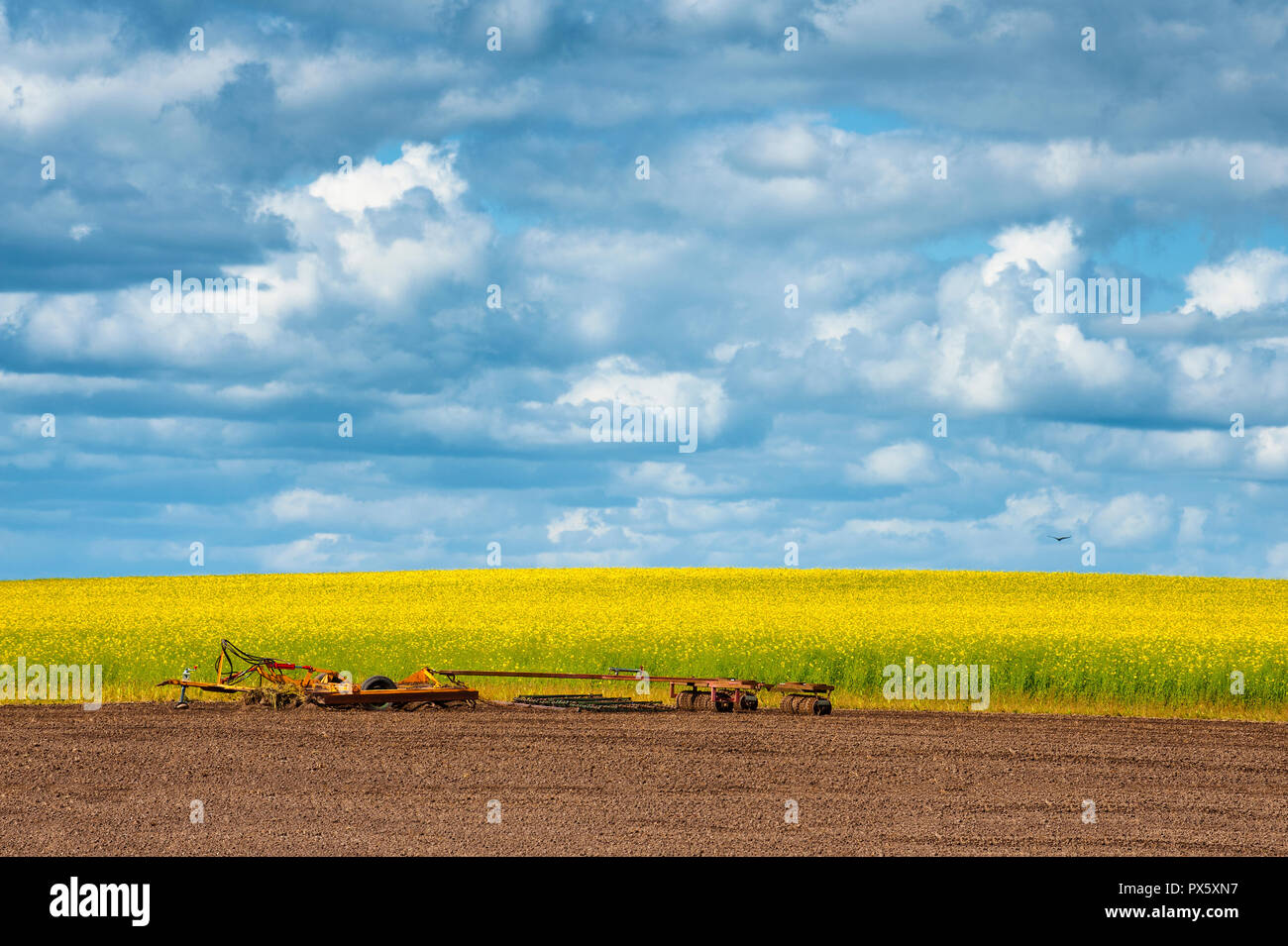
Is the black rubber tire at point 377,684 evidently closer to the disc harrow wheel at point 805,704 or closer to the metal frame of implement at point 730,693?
the metal frame of implement at point 730,693

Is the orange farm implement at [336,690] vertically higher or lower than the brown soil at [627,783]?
higher

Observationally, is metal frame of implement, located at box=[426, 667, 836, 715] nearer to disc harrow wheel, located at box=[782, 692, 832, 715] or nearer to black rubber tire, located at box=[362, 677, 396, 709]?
disc harrow wheel, located at box=[782, 692, 832, 715]

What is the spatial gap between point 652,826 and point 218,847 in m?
4.41

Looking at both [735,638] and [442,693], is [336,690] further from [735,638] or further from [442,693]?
[735,638]

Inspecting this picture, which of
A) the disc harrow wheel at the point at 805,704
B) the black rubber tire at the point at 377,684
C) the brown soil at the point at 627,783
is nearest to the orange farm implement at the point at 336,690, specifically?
the black rubber tire at the point at 377,684

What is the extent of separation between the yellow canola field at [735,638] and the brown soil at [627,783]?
244 centimetres

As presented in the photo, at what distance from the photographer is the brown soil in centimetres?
1343

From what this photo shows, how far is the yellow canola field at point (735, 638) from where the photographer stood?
25656 mm

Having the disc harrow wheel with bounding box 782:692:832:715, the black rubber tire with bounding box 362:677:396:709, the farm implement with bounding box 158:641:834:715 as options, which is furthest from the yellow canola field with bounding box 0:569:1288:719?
the black rubber tire with bounding box 362:677:396:709

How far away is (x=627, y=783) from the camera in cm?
1652
